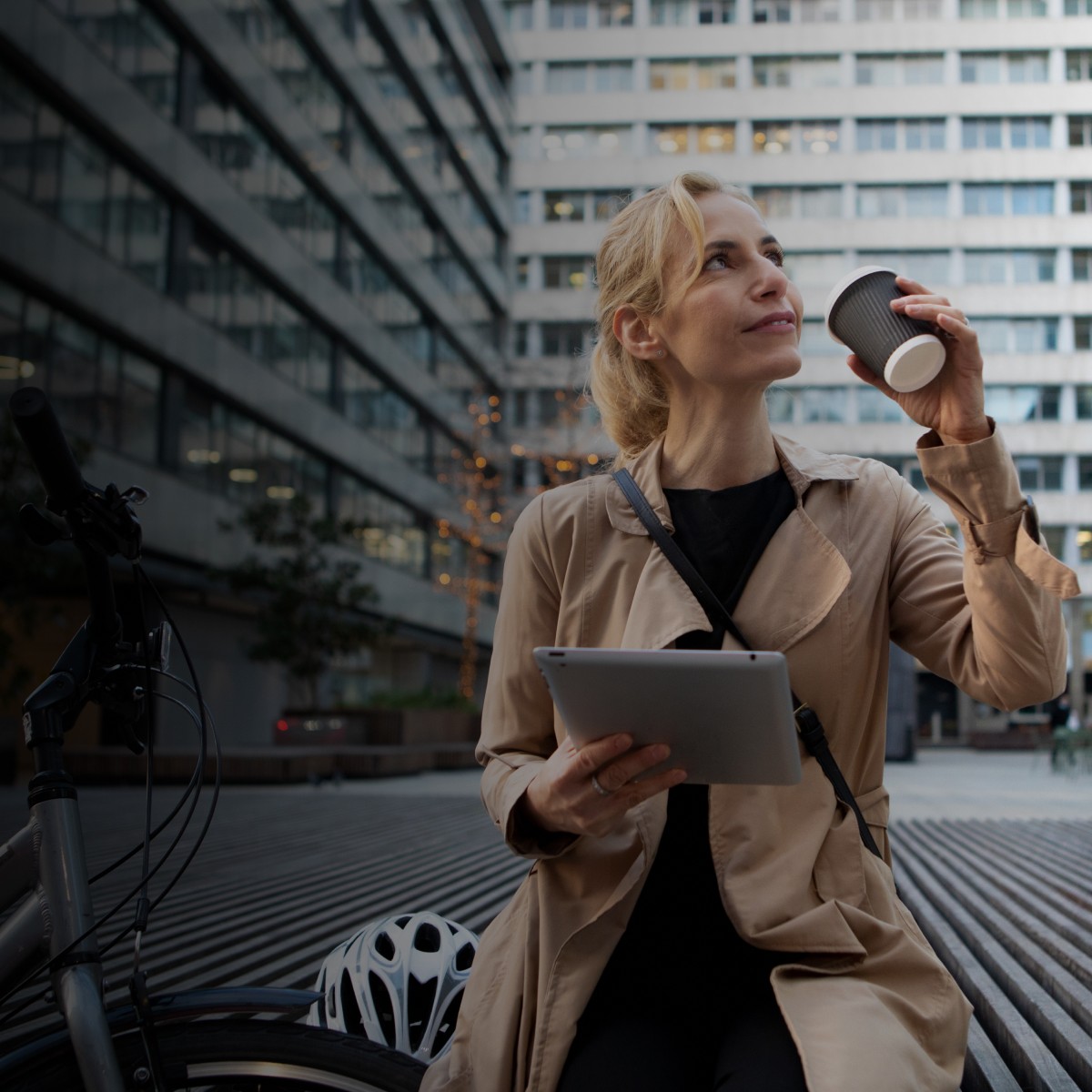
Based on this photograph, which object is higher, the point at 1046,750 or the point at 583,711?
the point at 583,711

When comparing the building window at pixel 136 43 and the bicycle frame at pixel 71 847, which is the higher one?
the building window at pixel 136 43

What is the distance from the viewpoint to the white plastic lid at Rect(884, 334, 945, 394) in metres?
1.50

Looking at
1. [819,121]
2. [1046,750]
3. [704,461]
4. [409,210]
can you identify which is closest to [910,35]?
[819,121]

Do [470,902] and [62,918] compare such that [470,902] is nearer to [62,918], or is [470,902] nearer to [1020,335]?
[62,918]

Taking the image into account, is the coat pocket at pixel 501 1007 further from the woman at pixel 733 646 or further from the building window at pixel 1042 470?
the building window at pixel 1042 470

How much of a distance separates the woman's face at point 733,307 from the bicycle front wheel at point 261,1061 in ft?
3.67

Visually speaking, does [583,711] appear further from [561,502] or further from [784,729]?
[561,502]

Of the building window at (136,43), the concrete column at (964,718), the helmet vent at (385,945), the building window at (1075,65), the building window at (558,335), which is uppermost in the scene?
the building window at (1075,65)

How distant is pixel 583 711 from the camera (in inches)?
53.9

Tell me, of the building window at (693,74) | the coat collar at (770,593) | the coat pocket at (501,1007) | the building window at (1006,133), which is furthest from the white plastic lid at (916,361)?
the building window at (1006,133)

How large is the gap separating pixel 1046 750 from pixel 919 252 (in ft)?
70.8

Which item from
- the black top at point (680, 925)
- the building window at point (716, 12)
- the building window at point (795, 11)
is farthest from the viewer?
the building window at point (716, 12)

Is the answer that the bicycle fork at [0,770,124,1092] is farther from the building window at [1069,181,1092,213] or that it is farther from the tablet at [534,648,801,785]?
the building window at [1069,181,1092,213]

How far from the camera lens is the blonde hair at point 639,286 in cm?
195
